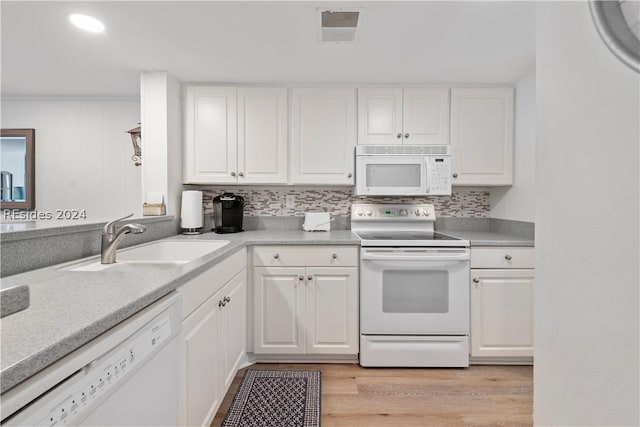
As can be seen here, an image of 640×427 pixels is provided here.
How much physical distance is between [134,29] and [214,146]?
0.94 metres

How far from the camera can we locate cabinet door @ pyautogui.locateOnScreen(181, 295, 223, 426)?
48.3 inches

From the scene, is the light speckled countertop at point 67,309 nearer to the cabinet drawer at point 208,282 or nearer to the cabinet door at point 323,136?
the cabinet drawer at point 208,282

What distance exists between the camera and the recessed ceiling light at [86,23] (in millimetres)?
1690

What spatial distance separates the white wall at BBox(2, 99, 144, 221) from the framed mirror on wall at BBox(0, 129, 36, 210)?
1.7 inches

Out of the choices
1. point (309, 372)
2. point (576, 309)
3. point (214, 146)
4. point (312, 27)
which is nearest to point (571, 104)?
point (576, 309)

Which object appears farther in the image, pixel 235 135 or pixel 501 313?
pixel 235 135

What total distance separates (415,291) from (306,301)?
764mm

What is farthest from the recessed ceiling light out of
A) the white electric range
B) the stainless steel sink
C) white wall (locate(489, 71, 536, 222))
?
white wall (locate(489, 71, 536, 222))

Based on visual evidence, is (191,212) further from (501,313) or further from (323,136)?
(501,313)

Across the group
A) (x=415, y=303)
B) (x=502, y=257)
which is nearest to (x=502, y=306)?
(x=502, y=257)

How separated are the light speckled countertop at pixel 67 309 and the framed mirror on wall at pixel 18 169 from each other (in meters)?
2.44

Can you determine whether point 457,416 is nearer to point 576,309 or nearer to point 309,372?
point 309,372

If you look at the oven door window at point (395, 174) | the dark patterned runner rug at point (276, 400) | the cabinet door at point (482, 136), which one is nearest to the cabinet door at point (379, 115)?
the oven door window at point (395, 174)

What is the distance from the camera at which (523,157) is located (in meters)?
2.45
